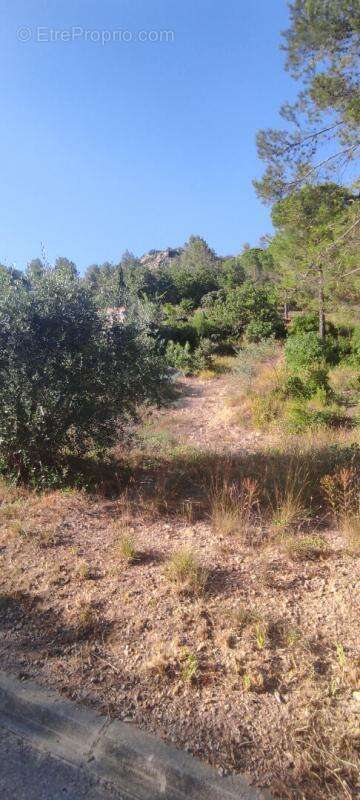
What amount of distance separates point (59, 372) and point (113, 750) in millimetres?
A: 3514

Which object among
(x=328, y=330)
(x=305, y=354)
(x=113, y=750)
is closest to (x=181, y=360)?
(x=305, y=354)

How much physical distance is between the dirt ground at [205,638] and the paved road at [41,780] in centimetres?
29

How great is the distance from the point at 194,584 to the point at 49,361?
2.80 meters

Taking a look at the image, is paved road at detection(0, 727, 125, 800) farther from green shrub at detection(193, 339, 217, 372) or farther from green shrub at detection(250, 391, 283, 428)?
green shrub at detection(193, 339, 217, 372)

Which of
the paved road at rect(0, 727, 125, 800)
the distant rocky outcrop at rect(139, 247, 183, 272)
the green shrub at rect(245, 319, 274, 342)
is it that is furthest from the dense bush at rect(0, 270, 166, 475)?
the distant rocky outcrop at rect(139, 247, 183, 272)

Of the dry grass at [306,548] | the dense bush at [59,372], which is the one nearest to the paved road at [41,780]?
the dry grass at [306,548]

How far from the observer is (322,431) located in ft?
23.4

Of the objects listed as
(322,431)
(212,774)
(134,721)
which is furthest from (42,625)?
(322,431)

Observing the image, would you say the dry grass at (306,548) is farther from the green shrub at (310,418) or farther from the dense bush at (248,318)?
the dense bush at (248,318)

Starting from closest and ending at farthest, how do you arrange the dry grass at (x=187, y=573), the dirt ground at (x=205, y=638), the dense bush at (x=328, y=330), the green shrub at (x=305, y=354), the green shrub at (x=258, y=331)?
the dirt ground at (x=205, y=638) < the dry grass at (x=187, y=573) < the green shrub at (x=305, y=354) < the dense bush at (x=328, y=330) < the green shrub at (x=258, y=331)

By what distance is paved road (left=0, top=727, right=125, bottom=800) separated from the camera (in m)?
1.76

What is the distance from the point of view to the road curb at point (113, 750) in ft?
5.74

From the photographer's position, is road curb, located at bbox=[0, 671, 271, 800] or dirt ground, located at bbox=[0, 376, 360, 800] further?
dirt ground, located at bbox=[0, 376, 360, 800]

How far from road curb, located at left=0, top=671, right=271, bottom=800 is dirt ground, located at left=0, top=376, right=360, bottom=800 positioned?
0.06 meters
